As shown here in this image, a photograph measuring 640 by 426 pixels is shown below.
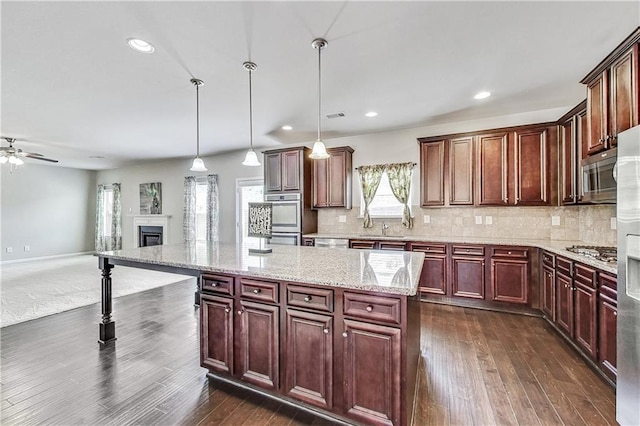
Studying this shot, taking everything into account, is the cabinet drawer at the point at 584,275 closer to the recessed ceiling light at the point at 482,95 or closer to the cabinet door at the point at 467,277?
the cabinet door at the point at 467,277

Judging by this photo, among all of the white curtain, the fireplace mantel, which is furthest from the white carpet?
the white curtain

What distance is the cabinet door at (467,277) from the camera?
3.71m

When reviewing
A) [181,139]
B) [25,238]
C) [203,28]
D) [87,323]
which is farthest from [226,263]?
[25,238]

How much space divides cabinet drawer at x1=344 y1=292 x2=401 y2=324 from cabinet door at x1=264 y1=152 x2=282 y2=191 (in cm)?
368

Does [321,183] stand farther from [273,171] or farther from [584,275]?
[584,275]

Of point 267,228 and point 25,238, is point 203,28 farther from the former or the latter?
point 25,238

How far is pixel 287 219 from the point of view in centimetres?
493

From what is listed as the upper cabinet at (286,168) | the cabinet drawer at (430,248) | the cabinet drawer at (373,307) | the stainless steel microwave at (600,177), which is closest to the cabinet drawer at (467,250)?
the cabinet drawer at (430,248)

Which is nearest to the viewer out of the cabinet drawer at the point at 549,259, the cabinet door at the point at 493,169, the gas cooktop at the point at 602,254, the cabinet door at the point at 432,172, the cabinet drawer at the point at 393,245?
the gas cooktop at the point at 602,254

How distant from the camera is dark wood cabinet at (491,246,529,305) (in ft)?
11.5

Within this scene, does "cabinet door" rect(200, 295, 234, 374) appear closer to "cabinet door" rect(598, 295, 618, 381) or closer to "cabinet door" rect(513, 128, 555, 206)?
"cabinet door" rect(598, 295, 618, 381)

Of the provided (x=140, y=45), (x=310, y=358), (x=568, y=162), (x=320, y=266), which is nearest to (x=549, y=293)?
(x=568, y=162)

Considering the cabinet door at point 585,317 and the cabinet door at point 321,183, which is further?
the cabinet door at point 321,183

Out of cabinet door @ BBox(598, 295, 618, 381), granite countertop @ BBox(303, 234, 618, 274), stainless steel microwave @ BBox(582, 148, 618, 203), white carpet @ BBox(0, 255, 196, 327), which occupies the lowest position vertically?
white carpet @ BBox(0, 255, 196, 327)
